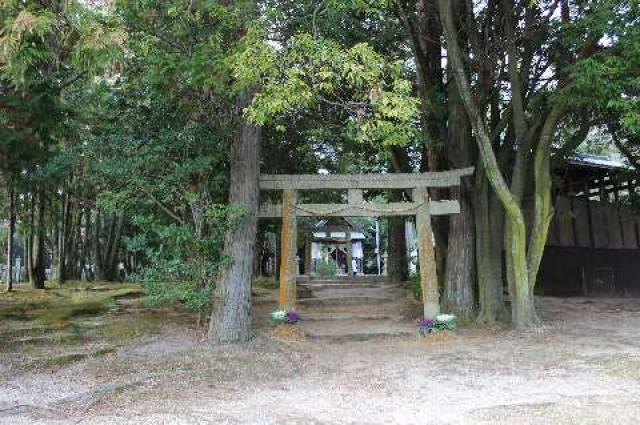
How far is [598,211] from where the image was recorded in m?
17.9

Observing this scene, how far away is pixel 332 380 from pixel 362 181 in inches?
188

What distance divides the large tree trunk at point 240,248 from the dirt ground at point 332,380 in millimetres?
393

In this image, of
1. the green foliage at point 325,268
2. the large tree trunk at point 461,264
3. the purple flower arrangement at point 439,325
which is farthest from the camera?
the green foliage at point 325,268

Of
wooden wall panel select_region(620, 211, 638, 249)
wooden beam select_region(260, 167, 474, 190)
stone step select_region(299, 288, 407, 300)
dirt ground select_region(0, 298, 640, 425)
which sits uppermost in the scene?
wooden beam select_region(260, 167, 474, 190)

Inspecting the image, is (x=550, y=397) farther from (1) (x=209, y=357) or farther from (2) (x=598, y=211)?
(2) (x=598, y=211)

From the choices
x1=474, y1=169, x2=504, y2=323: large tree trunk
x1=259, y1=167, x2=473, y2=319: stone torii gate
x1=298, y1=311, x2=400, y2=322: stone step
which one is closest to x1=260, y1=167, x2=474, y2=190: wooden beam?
x1=259, y1=167, x2=473, y2=319: stone torii gate

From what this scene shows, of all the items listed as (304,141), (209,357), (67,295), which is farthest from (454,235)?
(67,295)

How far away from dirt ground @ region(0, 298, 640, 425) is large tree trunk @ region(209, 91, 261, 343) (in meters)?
0.39

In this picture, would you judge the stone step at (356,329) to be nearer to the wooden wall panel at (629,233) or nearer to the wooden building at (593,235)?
the wooden building at (593,235)

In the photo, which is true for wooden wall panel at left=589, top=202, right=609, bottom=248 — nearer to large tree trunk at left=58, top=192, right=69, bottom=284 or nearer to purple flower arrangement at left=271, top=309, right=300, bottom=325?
purple flower arrangement at left=271, top=309, right=300, bottom=325

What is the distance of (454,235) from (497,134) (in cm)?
238

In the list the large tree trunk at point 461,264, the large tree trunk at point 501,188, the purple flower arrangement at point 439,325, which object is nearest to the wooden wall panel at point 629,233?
the large tree trunk at point 461,264

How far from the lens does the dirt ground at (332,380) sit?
566cm

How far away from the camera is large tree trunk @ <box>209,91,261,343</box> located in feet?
30.9
